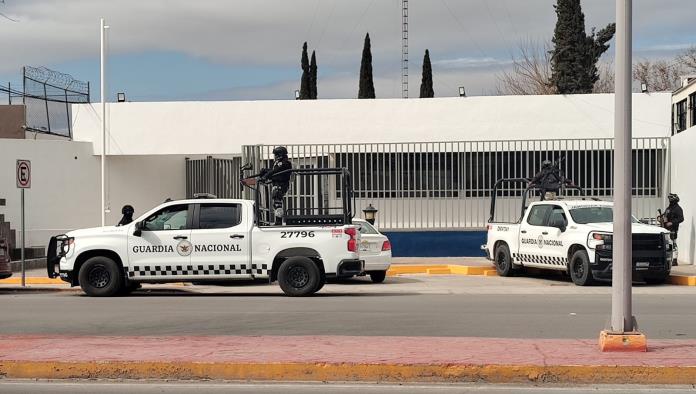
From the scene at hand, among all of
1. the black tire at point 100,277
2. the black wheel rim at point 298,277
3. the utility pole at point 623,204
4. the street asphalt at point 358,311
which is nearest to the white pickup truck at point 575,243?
the street asphalt at point 358,311

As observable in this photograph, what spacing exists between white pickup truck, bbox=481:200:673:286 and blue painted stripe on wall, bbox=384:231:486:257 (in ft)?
15.6

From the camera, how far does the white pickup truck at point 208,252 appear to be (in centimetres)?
1662

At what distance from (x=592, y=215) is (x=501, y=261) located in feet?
10.1

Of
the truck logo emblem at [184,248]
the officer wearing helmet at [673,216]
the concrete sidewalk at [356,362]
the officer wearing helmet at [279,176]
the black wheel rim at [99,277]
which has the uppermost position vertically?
the officer wearing helmet at [279,176]

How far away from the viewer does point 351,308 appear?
14656 mm

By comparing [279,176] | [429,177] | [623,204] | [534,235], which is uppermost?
[429,177]

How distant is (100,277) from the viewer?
1691 cm

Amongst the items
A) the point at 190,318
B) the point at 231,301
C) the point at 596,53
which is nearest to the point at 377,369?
the point at 190,318

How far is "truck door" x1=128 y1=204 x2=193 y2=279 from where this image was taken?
16797 mm

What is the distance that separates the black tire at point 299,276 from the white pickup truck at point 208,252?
0.02m

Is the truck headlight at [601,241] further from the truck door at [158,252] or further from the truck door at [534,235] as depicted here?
the truck door at [158,252]

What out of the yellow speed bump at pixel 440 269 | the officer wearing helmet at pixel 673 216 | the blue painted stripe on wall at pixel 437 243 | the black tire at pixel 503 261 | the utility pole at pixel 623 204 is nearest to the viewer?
the utility pole at pixel 623 204

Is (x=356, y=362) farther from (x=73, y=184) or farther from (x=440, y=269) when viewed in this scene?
(x=73, y=184)

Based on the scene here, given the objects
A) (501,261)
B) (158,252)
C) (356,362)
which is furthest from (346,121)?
(356,362)
